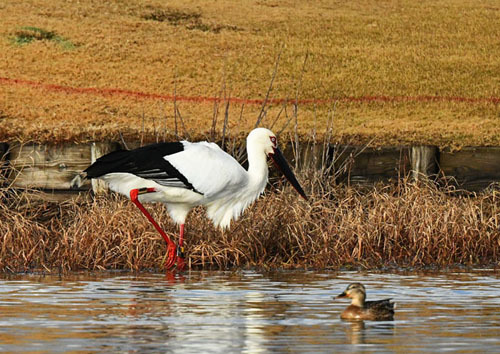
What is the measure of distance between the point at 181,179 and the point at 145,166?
1.31ft

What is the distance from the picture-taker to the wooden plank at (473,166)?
1702 cm

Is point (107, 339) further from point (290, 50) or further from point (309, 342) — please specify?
point (290, 50)

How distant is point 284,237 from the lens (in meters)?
13.8

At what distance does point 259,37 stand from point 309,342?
→ 32647 millimetres

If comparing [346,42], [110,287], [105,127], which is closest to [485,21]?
[346,42]

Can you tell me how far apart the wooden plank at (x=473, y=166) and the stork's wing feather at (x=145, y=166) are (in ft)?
16.5

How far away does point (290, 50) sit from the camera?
37.8 meters

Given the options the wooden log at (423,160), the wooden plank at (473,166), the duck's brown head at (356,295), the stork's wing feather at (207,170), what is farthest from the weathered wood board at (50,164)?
the duck's brown head at (356,295)

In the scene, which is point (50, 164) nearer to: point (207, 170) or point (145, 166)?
point (145, 166)

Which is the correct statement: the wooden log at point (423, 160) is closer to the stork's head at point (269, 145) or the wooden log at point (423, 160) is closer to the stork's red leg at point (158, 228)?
the stork's head at point (269, 145)

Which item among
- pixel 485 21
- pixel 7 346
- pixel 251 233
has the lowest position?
pixel 7 346

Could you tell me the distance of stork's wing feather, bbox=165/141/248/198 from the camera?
1333 cm

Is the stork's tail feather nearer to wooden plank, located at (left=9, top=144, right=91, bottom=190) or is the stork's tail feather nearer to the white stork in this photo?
wooden plank, located at (left=9, top=144, right=91, bottom=190)

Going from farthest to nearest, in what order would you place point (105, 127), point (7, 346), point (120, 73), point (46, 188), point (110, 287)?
point (120, 73) < point (105, 127) < point (46, 188) < point (110, 287) < point (7, 346)
